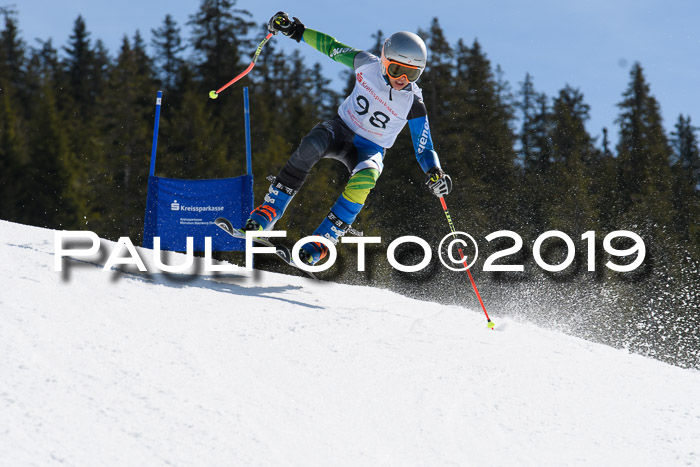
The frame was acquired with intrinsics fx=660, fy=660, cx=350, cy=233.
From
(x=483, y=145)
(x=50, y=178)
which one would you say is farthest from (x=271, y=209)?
(x=50, y=178)

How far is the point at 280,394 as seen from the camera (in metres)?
2.67

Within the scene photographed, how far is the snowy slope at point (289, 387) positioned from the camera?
2199 millimetres

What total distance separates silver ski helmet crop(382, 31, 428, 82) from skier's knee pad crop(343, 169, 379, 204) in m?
0.75

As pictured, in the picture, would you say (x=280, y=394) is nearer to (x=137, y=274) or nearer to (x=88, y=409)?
(x=88, y=409)

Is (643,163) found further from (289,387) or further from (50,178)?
(289,387)

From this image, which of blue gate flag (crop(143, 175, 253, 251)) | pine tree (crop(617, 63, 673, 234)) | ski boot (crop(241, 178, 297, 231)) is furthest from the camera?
pine tree (crop(617, 63, 673, 234))

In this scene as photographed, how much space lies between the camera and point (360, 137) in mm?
5328

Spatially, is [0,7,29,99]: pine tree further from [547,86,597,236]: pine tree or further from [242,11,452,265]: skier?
[242,11,452,265]: skier

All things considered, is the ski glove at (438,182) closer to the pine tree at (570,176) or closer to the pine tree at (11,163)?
the pine tree at (570,176)

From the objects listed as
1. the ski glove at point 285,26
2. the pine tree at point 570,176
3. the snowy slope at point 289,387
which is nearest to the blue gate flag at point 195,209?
the ski glove at point 285,26

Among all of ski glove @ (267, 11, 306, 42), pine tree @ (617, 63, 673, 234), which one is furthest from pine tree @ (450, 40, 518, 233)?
ski glove @ (267, 11, 306, 42)

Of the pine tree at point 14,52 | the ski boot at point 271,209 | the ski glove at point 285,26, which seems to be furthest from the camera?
the pine tree at point 14,52

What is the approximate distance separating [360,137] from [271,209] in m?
0.93

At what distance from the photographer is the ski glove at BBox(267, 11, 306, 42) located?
17.7 feet
